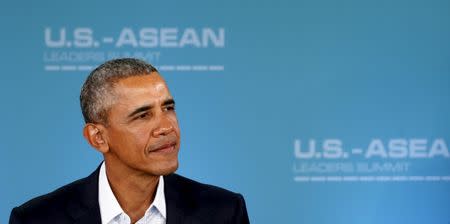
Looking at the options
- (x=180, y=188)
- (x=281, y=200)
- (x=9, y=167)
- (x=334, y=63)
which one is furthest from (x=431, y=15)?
(x=9, y=167)

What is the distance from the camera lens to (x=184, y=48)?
342cm

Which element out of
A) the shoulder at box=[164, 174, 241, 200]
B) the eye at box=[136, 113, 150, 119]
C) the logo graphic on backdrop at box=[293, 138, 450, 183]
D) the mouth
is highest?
the eye at box=[136, 113, 150, 119]

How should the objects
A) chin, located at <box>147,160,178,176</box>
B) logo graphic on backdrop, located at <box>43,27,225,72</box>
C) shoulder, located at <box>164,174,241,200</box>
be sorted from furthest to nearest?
1. logo graphic on backdrop, located at <box>43,27,225,72</box>
2. shoulder, located at <box>164,174,241,200</box>
3. chin, located at <box>147,160,178,176</box>

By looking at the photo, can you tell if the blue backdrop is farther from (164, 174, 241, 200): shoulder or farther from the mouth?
the mouth

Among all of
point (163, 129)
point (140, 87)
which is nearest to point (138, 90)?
point (140, 87)

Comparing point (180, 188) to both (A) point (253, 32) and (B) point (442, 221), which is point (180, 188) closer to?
(A) point (253, 32)

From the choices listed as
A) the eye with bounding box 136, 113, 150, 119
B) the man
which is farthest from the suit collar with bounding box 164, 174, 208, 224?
the eye with bounding box 136, 113, 150, 119

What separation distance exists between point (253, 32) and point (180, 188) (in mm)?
1157

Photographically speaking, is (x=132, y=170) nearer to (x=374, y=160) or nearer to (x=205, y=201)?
(x=205, y=201)

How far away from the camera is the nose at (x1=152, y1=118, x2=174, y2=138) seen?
7.18 feet

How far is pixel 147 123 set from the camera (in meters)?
2.21

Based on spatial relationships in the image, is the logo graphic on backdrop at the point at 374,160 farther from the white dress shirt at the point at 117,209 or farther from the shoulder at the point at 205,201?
the white dress shirt at the point at 117,209

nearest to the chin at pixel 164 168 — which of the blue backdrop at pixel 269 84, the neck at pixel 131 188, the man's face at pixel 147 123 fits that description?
the man's face at pixel 147 123

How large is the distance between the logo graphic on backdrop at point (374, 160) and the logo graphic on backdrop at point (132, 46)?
1.73ft
